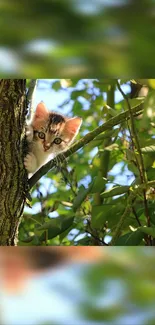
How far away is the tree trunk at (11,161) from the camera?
96 cm

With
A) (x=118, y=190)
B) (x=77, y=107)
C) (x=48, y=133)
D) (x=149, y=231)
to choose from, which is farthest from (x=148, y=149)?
(x=77, y=107)

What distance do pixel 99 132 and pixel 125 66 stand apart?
1.01 metres

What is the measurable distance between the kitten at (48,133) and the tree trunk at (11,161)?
601 millimetres

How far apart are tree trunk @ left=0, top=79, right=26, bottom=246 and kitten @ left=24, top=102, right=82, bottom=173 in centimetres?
60

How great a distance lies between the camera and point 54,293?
0.80ft

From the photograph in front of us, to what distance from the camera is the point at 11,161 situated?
965 mm

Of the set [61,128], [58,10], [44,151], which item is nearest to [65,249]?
[58,10]

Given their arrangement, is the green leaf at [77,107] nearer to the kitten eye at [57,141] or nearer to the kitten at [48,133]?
the kitten at [48,133]

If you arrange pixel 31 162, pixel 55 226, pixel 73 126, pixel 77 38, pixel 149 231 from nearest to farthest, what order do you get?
pixel 77 38 → pixel 149 231 → pixel 55 226 → pixel 31 162 → pixel 73 126

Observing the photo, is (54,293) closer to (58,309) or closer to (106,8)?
(58,309)

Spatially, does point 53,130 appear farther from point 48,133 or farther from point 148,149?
point 148,149

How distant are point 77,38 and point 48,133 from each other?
1.68 m

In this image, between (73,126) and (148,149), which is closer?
(148,149)

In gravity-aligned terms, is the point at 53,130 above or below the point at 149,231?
Answer: above
